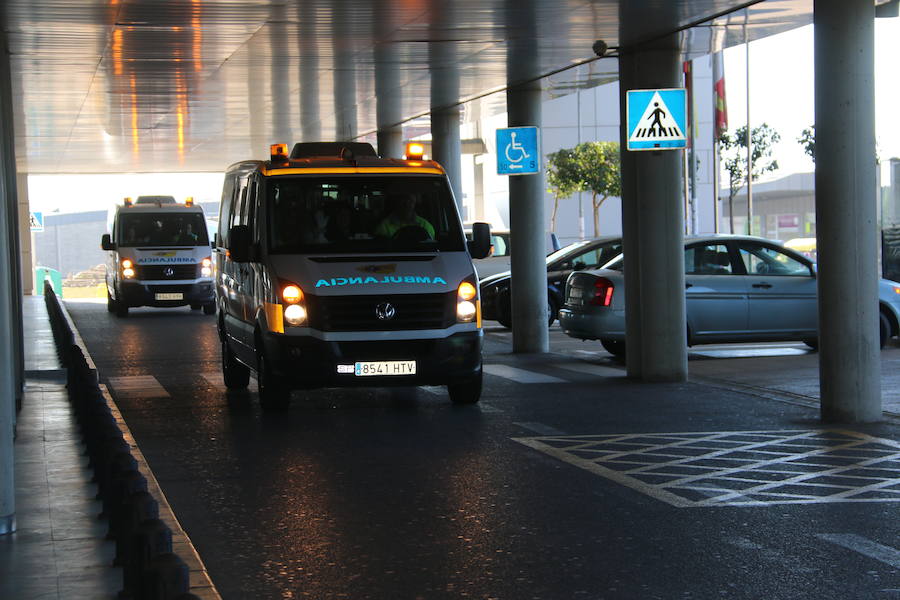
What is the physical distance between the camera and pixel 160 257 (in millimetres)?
29391

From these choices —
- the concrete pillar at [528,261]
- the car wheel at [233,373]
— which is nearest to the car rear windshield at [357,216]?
the car wheel at [233,373]

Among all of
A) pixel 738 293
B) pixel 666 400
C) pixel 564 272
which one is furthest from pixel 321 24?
pixel 564 272

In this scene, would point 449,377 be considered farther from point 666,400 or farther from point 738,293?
point 738,293

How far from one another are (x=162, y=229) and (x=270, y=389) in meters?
18.1

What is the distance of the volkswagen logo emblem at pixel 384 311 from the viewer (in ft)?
39.7

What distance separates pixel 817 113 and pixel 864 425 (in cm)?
260

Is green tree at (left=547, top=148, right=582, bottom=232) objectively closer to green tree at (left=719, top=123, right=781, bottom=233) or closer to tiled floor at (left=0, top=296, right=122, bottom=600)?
green tree at (left=719, top=123, right=781, bottom=233)

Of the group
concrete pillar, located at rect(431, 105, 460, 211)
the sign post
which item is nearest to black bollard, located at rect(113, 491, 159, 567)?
concrete pillar, located at rect(431, 105, 460, 211)

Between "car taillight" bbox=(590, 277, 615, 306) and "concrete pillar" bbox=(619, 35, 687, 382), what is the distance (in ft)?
6.01

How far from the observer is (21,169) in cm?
4000

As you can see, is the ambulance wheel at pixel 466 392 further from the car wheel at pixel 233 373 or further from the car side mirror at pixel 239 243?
the car wheel at pixel 233 373

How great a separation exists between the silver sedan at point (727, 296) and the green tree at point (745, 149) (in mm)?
37503

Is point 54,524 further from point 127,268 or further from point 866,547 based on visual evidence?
point 127,268

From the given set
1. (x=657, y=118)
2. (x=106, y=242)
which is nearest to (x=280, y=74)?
(x=657, y=118)
